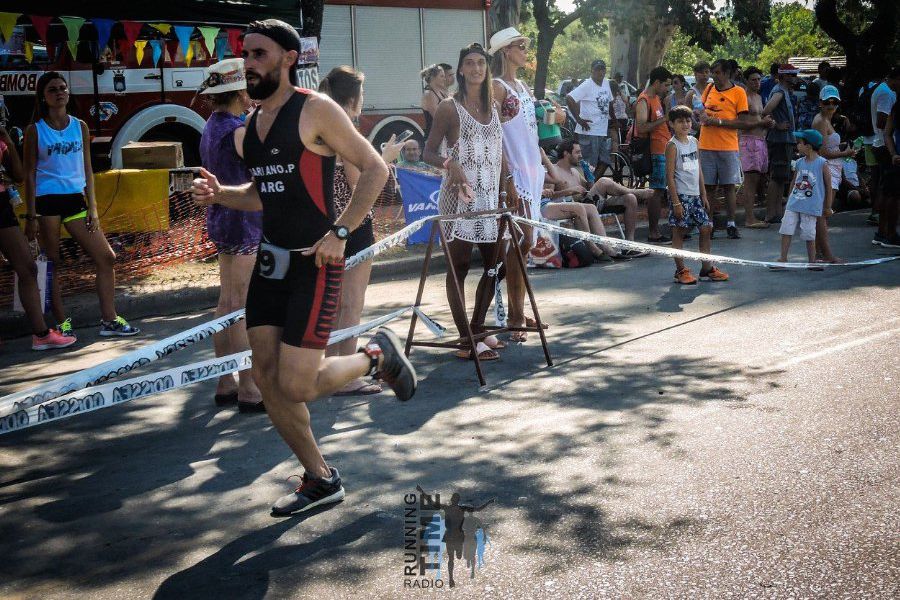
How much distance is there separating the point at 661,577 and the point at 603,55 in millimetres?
137246

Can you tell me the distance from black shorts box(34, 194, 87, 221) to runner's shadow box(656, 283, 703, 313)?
4805 millimetres

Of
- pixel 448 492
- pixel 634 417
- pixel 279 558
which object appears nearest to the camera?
pixel 279 558

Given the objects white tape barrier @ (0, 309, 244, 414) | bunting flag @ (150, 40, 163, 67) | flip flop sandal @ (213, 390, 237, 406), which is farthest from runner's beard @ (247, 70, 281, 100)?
bunting flag @ (150, 40, 163, 67)

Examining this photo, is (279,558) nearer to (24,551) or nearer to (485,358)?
(24,551)

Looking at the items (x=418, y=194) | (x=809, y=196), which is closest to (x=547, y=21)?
(x=418, y=194)

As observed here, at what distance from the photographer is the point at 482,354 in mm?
7656

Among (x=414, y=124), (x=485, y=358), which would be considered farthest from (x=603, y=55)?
(x=485, y=358)

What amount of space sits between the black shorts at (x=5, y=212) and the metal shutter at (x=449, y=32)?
13.0 metres

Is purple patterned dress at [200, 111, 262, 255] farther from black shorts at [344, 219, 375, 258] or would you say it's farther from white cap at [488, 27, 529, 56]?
white cap at [488, 27, 529, 56]

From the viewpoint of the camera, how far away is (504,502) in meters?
4.80

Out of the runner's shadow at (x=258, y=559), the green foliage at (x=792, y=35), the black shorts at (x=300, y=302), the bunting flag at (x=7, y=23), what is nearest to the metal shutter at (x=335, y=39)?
the bunting flag at (x=7, y=23)

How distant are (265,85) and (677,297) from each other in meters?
6.01

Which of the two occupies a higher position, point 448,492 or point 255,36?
point 255,36

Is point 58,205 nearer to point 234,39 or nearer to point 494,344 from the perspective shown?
point 494,344
